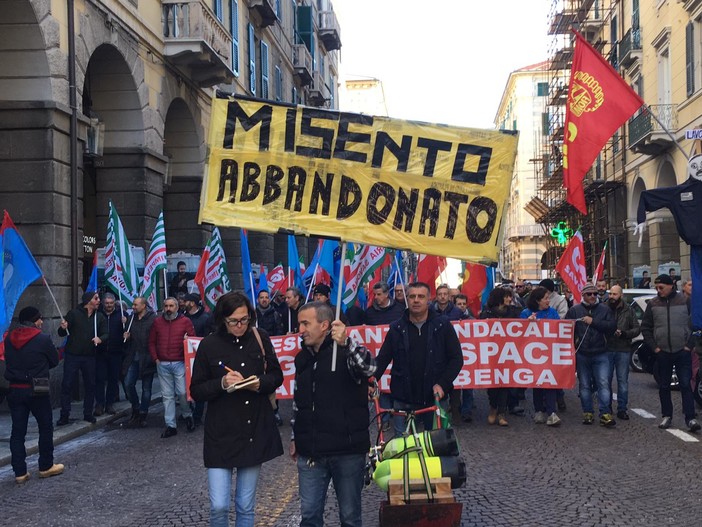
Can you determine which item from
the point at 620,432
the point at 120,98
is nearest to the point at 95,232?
the point at 120,98

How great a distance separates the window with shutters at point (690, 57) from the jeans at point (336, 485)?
2247cm

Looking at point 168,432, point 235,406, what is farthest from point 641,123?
point 235,406

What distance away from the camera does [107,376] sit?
39.4 feet

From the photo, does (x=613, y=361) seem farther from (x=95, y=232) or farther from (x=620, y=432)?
(x=95, y=232)

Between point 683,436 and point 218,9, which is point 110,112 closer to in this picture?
point 218,9

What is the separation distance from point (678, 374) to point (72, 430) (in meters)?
7.14

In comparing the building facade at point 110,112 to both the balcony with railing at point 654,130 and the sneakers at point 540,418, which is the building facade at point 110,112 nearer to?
the sneakers at point 540,418

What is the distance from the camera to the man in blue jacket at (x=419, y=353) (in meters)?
6.28

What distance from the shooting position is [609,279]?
3497cm

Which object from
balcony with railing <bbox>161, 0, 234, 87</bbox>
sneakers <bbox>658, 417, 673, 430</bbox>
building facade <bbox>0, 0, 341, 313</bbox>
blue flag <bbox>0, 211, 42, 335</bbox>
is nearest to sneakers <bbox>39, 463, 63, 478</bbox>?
blue flag <bbox>0, 211, 42, 335</bbox>

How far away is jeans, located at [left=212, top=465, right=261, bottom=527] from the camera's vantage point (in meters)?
4.60

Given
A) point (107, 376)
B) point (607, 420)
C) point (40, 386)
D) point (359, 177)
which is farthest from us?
point (107, 376)

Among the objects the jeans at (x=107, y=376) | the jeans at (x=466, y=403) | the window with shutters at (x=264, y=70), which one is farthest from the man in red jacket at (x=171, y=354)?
the window with shutters at (x=264, y=70)

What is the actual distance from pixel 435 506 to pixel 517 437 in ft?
16.4
